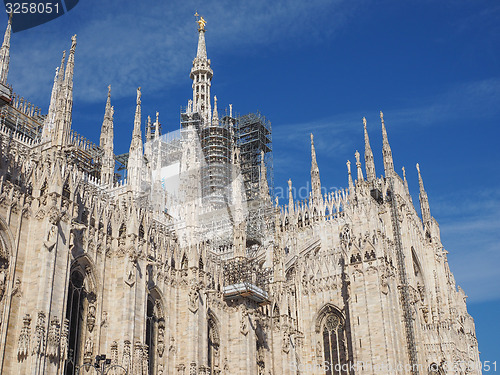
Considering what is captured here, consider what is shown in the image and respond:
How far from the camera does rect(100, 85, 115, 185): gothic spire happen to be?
40.6m

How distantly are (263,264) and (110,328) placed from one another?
71.2ft

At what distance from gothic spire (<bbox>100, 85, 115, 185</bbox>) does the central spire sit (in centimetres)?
1766

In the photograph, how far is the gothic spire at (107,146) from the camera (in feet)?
133

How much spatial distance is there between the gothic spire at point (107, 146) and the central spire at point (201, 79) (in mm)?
17658

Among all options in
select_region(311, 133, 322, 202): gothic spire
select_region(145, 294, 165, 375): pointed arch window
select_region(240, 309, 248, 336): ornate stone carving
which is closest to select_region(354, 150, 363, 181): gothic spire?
Answer: select_region(311, 133, 322, 202): gothic spire

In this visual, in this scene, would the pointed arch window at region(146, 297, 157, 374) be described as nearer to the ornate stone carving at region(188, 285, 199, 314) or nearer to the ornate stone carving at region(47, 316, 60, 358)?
the ornate stone carving at region(188, 285, 199, 314)

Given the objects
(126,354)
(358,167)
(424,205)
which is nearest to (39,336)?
(126,354)

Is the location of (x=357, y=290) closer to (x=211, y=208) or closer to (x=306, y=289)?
(x=306, y=289)

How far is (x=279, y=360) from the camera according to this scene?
38.8m

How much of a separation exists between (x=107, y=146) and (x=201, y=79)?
2697cm

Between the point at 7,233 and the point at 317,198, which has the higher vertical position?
the point at 317,198

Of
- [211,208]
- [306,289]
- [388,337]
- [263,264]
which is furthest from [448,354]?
[211,208]

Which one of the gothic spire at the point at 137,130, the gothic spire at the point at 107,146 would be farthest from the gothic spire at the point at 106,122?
the gothic spire at the point at 137,130

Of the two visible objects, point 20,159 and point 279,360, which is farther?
point 279,360
